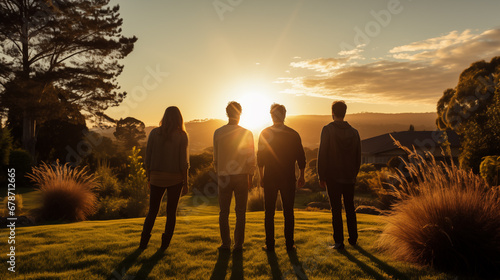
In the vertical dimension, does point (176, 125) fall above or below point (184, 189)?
above

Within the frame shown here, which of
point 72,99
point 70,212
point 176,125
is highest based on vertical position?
point 72,99

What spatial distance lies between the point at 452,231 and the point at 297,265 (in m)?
1.99

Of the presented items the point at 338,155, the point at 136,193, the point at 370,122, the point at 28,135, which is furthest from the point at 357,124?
the point at 338,155

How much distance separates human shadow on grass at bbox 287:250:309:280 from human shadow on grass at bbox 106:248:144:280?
6.93ft

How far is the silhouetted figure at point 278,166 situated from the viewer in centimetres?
549

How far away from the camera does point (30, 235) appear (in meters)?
6.78

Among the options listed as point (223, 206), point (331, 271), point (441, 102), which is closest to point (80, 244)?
point (223, 206)

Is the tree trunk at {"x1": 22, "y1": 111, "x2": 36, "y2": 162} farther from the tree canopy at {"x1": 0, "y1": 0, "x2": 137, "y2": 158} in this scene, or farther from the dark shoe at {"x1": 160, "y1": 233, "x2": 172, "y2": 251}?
the dark shoe at {"x1": 160, "y1": 233, "x2": 172, "y2": 251}

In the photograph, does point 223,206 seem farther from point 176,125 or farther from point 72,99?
point 72,99

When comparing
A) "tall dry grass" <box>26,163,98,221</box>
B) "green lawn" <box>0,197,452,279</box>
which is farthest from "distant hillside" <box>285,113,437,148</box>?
"green lawn" <box>0,197,452,279</box>

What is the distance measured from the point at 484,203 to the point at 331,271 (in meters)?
2.18

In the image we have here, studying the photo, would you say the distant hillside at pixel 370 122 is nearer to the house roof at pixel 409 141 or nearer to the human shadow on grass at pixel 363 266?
the house roof at pixel 409 141

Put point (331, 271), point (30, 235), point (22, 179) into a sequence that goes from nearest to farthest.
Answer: point (331, 271) → point (30, 235) → point (22, 179)

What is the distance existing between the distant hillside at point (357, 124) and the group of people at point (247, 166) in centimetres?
10756
